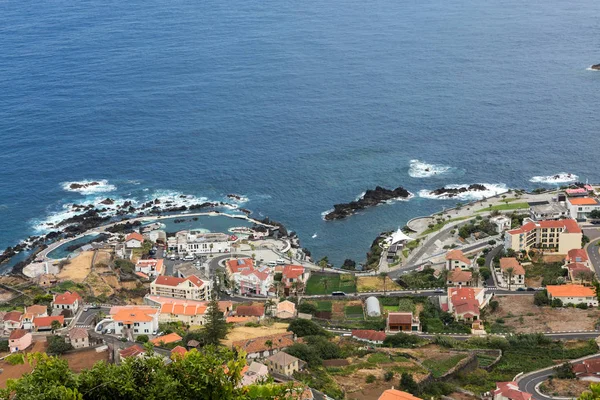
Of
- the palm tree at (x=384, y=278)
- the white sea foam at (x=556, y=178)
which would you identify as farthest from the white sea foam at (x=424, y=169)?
the palm tree at (x=384, y=278)

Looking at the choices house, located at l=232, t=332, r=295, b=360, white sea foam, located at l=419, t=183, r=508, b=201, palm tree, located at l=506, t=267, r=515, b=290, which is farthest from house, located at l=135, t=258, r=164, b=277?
palm tree, located at l=506, t=267, r=515, b=290

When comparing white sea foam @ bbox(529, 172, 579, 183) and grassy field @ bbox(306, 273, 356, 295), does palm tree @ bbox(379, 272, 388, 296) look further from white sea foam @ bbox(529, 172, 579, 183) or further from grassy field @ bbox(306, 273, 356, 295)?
white sea foam @ bbox(529, 172, 579, 183)

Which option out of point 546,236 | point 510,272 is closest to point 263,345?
point 510,272

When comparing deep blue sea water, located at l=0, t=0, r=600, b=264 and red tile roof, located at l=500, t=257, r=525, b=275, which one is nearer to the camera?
red tile roof, located at l=500, t=257, r=525, b=275

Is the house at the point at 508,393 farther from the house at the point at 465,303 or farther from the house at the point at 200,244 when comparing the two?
the house at the point at 200,244

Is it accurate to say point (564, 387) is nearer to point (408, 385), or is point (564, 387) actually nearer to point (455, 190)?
point (408, 385)

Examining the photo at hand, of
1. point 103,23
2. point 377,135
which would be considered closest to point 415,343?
point 377,135

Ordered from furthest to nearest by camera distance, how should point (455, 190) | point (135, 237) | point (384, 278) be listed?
1. point (455, 190)
2. point (135, 237)
3. point (384, 278)
